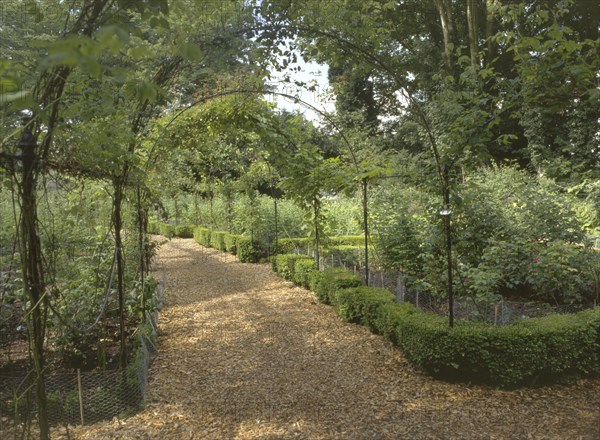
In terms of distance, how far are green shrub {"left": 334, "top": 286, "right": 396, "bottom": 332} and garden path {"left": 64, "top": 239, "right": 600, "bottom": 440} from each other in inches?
6.3

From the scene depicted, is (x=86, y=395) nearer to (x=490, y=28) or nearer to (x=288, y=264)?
(x=288, y=264)

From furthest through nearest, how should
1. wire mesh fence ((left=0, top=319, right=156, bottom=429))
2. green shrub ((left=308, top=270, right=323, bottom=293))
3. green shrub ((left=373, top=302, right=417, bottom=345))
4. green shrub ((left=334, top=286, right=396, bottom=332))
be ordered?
green shrub ((left=308, top=270, right=323, bottom=293)), green shrub ((left=334, top=286, right=396, bottom=332)), green shrub ((left=373, top=302, right=417, bottom=345)), wire mesh fence ((left=0, top=319, right=156, bottom=429))

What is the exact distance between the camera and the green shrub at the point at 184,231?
1906 centimetres

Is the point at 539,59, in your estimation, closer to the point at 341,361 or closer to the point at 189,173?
the point at 341,361

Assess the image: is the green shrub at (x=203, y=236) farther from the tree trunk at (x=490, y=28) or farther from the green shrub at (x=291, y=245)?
the tree trunk at (x=490, y=28)

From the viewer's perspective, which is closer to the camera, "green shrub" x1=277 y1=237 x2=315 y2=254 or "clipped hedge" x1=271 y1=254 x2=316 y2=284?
"clipped hedge" x1=271 y1=254 x2=316 y2=284

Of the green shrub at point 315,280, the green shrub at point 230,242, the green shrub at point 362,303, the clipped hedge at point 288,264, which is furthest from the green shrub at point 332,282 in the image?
the green shrub at point 230,242

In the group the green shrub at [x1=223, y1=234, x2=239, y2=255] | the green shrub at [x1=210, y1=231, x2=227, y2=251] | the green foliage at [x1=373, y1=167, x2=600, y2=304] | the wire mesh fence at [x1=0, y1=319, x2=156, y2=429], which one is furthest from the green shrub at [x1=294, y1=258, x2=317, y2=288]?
the green shrub at [x1=210, y1=231, x2=227, y2=251]

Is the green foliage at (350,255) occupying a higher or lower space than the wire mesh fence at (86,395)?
higher

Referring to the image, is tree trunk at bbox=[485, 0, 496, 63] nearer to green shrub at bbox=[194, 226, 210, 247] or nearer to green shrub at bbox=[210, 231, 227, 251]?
green shrub at bbox=[210, 231, 227, 251]

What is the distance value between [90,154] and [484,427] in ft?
12.3

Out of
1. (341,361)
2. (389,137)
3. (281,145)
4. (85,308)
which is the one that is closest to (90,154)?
(85,308)

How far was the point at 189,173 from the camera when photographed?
16359mm

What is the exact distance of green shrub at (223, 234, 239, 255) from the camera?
13.2 m
